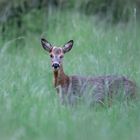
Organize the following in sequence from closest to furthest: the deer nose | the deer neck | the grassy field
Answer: the grassy field, the deer nose, the deer neck

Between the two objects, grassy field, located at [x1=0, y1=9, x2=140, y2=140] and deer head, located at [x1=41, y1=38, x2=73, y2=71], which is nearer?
grassy field, located at [x1=0, y1=9, x2=140, y2=140]

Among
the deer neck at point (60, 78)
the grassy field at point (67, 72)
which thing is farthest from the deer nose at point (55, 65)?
the grassy field at point (67, 72)

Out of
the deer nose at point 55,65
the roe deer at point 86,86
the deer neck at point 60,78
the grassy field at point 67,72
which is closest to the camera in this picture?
the grassy field at point 67,72

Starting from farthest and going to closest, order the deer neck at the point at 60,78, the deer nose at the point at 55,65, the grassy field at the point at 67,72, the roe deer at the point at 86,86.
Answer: the deer neck at the point at 60,78
the deer nose at the point at 55,65
the roe deer at the point at 86,86
the grassy field at the point at 67,72

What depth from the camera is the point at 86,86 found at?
407 inches

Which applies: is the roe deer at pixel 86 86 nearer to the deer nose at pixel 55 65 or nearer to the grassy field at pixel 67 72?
the deer nose at pixel 55 65

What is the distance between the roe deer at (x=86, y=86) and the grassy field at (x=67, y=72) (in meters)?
0.19

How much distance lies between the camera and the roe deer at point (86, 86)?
32.6ft

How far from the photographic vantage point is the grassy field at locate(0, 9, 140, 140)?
7.75 meters

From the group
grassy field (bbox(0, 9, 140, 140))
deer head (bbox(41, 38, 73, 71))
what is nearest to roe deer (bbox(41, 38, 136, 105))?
deer head (bbox(41, 38, 73, 71))

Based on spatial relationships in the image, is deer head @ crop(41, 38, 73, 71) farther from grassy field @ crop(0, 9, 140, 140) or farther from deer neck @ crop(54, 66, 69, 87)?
grassy field @ crop(0, 9, 140, 140)

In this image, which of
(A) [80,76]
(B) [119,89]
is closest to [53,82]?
(A) [80,76]

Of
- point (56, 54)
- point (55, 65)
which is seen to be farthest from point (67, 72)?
point (55, 65)

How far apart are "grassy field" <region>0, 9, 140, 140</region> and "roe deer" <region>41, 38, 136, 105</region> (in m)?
0.19
